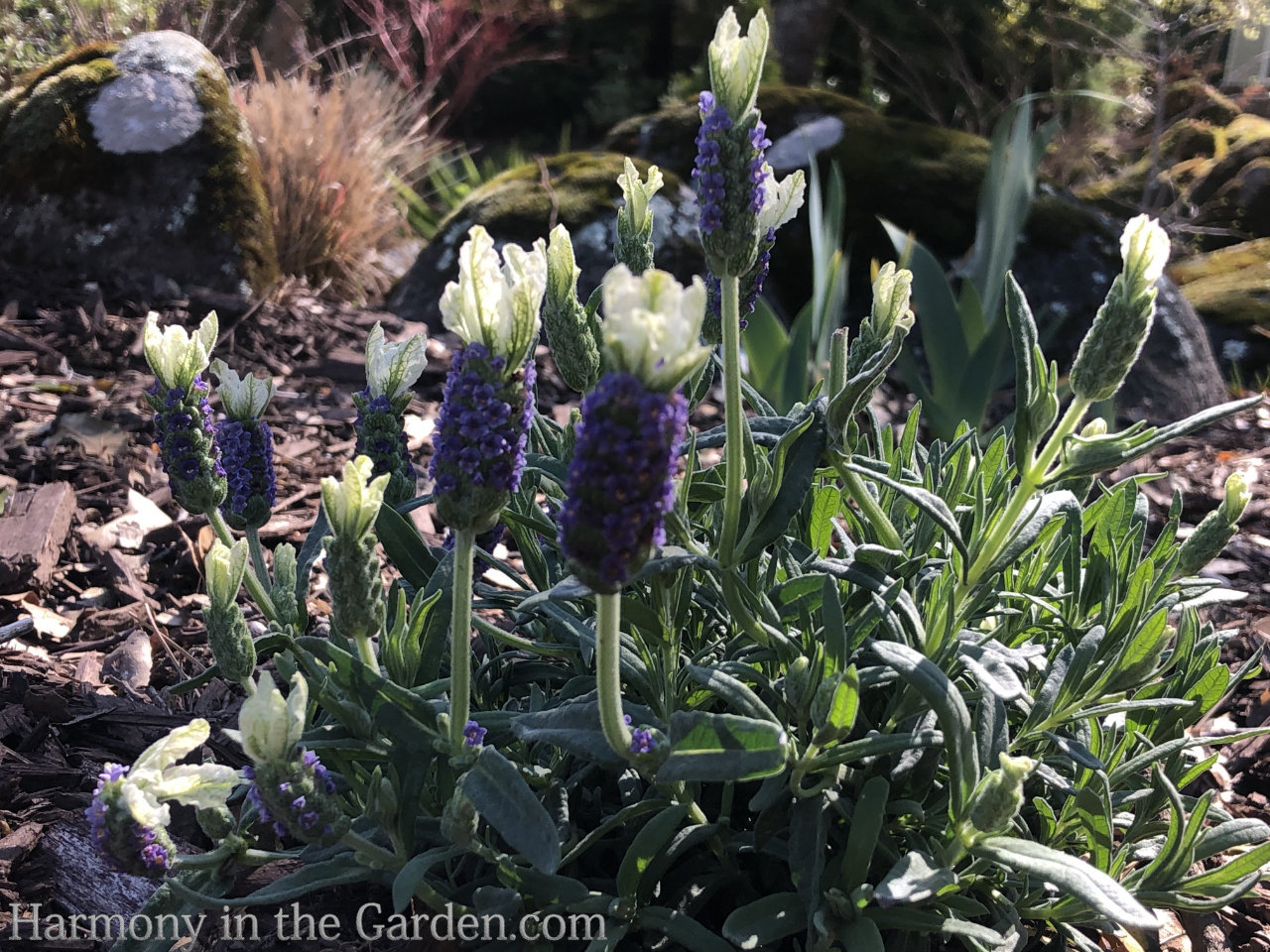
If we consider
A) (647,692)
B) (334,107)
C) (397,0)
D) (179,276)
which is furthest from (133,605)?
(397,0)

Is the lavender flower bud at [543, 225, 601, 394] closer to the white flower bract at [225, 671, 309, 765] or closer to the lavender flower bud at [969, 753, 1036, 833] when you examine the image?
the white flower bract at [225, 671, 309, 765]

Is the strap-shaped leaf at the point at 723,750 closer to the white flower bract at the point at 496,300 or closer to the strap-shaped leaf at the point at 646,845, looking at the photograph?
the strap-shaped leaf at the point at 646,845

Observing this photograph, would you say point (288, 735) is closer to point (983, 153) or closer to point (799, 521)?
point (799, 521)

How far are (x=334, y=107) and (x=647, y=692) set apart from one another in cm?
532

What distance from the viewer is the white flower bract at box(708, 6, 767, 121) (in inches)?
46.7

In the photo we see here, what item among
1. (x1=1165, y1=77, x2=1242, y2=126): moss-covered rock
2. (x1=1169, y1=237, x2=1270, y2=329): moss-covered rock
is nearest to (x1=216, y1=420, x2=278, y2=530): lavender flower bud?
(x1=1169, y1=237, x2=1270, y2=329): moss-covered rock

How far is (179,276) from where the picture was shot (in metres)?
4.20

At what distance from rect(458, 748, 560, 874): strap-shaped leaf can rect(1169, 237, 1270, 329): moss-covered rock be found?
5177mm

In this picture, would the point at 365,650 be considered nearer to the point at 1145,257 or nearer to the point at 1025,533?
the point at 1025,533

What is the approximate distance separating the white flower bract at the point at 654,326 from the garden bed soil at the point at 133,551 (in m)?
0.95

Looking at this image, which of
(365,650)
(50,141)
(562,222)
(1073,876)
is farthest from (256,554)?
(50,141)

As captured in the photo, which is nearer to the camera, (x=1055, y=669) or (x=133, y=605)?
(x=1055, y=669)

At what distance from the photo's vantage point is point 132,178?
13.9 ft

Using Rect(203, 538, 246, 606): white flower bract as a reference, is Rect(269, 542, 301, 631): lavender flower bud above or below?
below
